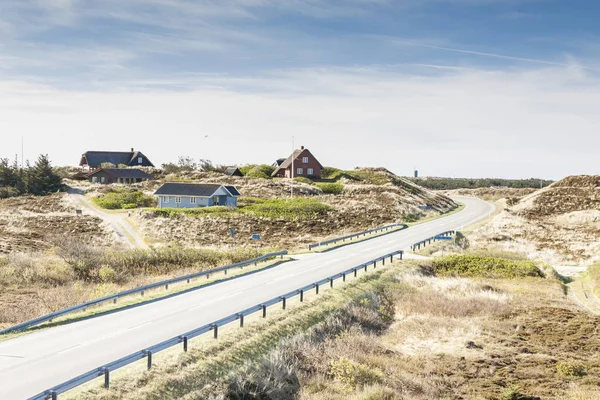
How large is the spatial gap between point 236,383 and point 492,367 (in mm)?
9170

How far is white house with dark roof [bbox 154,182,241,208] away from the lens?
253 feet

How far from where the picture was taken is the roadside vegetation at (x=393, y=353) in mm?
14883

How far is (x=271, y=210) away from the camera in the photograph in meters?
74.0

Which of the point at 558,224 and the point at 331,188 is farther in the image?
the point at 331,188

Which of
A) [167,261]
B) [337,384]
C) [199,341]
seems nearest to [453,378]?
[337,384]

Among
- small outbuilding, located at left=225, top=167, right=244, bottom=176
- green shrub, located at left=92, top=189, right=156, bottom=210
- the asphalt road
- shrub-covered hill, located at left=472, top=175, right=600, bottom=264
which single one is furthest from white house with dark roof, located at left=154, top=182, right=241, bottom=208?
the asphalt road

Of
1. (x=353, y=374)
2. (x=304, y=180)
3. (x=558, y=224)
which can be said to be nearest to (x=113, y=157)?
(x=304, y=180)

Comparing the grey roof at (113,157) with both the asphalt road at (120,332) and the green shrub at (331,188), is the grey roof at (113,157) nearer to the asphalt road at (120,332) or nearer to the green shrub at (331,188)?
the green shrub at (331,188)

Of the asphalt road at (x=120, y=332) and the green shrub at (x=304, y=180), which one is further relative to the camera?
the green shrub at (x=304, y=180)

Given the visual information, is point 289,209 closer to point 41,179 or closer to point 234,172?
point 234,172

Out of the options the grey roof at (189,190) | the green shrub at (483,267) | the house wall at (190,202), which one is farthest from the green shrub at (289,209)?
the green shrub at (483,267)

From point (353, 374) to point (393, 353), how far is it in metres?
3.68

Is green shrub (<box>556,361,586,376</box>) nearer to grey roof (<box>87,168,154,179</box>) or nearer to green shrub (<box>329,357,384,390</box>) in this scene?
green shrub (<box>329,357,384,390</box>)

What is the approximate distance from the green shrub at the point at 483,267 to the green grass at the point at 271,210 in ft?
118
